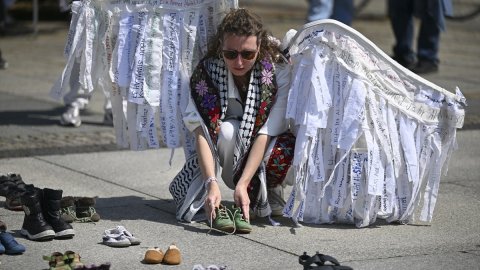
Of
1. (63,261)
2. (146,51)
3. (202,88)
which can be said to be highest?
(146,51)

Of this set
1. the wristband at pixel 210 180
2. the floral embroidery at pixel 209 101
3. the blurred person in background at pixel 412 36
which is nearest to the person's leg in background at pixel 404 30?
the blurred person in background at pixel 412 36

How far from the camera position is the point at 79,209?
534cm

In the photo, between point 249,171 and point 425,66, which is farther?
point 425,66

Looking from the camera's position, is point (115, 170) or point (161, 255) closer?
point (161, 255)

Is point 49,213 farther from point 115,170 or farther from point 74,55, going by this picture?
point 115,170

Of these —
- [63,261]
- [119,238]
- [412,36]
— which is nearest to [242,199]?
[119,238]

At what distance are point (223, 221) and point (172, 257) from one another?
1.93 ft

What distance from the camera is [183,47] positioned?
18.5ft

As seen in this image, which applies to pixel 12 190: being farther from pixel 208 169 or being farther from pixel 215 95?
pixel 215 95

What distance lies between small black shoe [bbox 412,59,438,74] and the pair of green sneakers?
5930 mm

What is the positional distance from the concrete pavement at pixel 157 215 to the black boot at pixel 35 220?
46 millimetres

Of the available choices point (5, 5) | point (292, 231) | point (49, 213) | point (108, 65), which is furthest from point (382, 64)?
point (5, 5)

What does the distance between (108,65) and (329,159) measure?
1337 millimetres

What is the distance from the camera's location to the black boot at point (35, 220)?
16.0 ft
